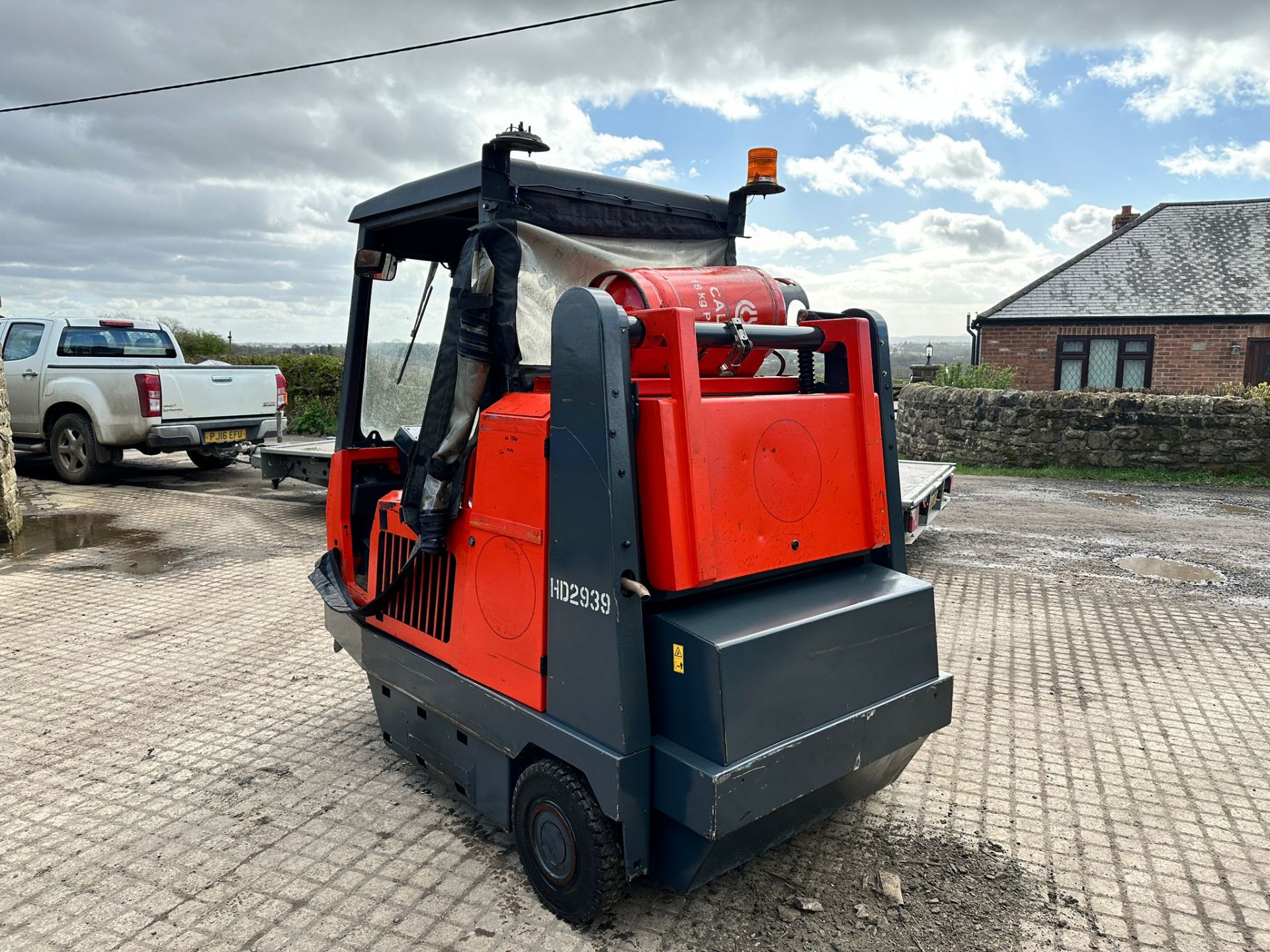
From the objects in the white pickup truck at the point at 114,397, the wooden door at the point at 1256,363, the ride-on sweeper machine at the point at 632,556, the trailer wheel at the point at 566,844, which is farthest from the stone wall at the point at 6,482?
the wooden door at the point at 1256,363

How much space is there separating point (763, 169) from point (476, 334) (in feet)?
5.15

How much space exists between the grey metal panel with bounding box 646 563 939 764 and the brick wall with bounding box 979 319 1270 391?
19.3 metres

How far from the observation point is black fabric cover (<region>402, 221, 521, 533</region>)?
2959 mm

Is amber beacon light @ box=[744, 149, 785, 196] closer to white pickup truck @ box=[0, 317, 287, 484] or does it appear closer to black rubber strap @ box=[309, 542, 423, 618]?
black rubber strap @ box=[309, 542, 423, 618]

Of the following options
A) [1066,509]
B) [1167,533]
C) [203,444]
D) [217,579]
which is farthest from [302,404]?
[1167,533]

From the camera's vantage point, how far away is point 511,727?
9.49 ft

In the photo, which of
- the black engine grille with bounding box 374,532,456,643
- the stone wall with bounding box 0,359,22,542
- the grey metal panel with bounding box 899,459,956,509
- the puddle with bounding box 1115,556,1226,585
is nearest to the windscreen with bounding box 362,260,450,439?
the black engine grille with bounding box 374,532,456,643

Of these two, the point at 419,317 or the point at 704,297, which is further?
the point at 419,317

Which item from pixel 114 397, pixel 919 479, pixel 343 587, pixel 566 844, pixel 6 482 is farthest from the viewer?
pixel 114 397

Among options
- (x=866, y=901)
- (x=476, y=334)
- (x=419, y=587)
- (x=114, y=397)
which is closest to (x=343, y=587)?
(x=419, y=587)

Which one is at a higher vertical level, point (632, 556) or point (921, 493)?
point (632, 556)

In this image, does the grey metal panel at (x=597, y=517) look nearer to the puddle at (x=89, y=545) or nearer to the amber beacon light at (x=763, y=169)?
the amber beacon light at (x=763, y=169)

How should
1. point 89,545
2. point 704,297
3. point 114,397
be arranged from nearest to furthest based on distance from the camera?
point 704,297, point 89,545, point 114,397

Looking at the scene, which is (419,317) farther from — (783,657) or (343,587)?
(783,657)
